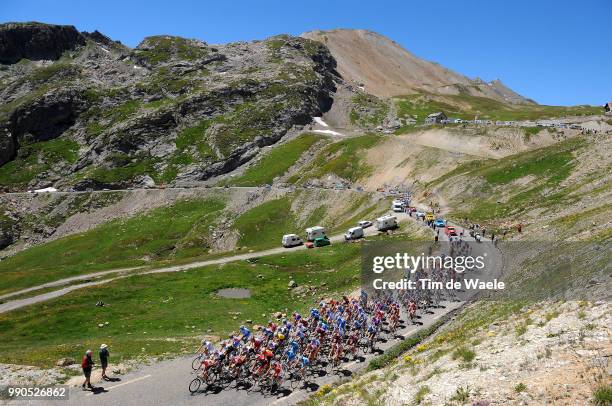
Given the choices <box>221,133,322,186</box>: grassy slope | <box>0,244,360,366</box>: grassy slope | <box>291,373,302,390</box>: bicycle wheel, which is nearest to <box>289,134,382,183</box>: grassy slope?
<box>221,133,322,186</box>: grassy slope

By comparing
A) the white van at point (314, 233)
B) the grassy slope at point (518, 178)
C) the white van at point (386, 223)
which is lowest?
the white van at point (314, 233)

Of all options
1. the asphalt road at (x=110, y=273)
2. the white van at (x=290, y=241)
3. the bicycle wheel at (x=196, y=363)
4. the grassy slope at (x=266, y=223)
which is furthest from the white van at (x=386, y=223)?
the bicycle wheel at (x=196, y=363)

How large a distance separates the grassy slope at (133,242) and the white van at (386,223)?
47872mm

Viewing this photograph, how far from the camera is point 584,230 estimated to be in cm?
4041

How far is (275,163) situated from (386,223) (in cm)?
8921

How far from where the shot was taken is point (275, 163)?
6378 inches

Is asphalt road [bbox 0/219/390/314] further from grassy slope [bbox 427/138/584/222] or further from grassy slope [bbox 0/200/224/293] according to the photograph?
grassy slope [bbox 0/200/224/293]

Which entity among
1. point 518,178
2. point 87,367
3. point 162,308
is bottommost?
point 162,308

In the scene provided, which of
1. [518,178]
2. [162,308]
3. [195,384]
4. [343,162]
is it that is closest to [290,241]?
[162,308]

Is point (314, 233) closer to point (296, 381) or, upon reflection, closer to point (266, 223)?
point (266, 223)

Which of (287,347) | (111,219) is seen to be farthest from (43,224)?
(287,347)

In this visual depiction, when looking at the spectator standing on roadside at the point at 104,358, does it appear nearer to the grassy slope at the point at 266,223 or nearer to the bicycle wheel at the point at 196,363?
the bicycle wheel at the point at 196,363

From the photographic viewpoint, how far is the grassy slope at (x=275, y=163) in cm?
15362

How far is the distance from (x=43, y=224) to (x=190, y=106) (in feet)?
263
